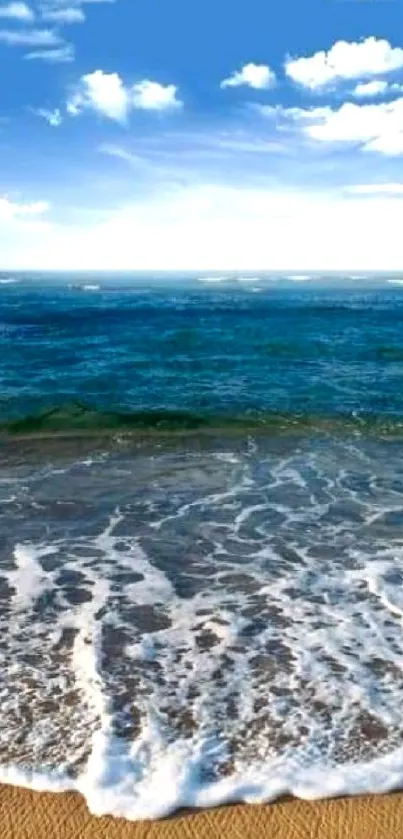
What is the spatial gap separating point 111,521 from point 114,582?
1.90 m

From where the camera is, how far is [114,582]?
292 inches

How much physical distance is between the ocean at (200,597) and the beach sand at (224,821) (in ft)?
0.28

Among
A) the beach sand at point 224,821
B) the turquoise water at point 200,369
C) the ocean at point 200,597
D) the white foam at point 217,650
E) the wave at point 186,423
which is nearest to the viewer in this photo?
the beach sand at point 224,821

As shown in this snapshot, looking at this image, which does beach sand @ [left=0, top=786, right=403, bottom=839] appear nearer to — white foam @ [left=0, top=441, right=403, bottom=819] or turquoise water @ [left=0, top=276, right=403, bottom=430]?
white foam @ [left=0, top=441, right=403, bottom=819]

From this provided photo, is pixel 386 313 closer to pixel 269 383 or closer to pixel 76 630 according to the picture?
pixel 269 383

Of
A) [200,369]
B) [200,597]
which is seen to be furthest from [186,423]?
[200,597]

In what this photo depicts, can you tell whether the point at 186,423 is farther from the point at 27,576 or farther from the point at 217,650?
the point at 217,650

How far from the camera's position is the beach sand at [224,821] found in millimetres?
4031

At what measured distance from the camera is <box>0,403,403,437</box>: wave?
1468cm

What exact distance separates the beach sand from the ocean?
0.28 ft

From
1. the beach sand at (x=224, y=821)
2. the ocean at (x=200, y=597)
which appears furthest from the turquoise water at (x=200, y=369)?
the beach sand at (x=224, y=821)

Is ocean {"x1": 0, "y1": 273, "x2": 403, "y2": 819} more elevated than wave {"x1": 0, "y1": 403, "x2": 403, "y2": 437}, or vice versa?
ocean {"x1": 0, "y1": 273, "x2": 403, "y2": 819}

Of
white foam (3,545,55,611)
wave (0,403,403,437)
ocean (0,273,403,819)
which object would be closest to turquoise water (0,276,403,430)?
wave (0,403,403,437)

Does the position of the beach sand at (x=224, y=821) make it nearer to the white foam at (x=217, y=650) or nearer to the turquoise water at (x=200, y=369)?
the white foam at (x=217, y=650)
